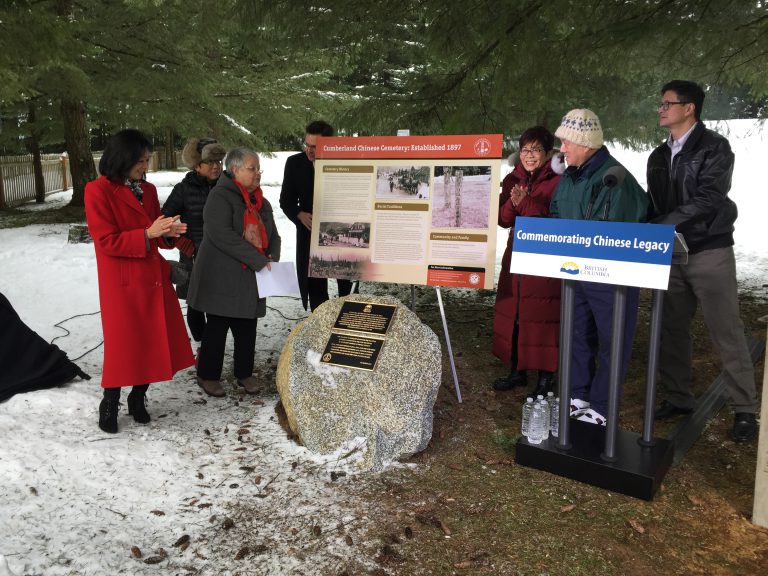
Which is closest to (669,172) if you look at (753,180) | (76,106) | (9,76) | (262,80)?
(9,76)

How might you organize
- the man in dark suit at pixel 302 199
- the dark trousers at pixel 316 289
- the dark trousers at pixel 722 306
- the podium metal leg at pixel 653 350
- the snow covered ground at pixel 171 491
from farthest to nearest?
the dark trousers at pixel 316 289 < the man in dark suit at pixel 302 199 < the dark trousers at pixel 722 306 < the podium metal leg at pixel 653 350 < the snow covered ground at pixel 171 491

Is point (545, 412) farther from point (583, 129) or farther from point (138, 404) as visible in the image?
point (138, 404)

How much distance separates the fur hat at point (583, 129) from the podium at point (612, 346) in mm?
723

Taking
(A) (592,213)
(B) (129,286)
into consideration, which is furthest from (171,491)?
(A) (592,213)

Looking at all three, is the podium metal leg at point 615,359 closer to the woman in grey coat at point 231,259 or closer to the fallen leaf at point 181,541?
the fallen leaf at point 181,541

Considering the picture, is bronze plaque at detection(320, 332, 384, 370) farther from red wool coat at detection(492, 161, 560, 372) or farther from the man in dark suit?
the man in dark suit

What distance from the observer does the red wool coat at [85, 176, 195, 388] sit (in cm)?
367

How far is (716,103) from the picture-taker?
10.3m

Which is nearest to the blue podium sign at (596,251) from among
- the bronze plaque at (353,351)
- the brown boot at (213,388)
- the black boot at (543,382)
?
the bronze plaque at (353,351)

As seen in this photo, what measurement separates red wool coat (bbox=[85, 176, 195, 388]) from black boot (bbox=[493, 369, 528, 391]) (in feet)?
8.24

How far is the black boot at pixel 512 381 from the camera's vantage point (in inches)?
190

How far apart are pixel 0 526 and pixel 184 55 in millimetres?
9380

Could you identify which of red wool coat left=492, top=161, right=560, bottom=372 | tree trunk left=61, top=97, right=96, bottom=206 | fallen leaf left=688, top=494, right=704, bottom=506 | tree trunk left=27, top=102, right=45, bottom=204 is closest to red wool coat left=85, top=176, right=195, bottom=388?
red wool coat left=492, top=161, right=560, bottom=372

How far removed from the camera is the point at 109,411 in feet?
13.0
